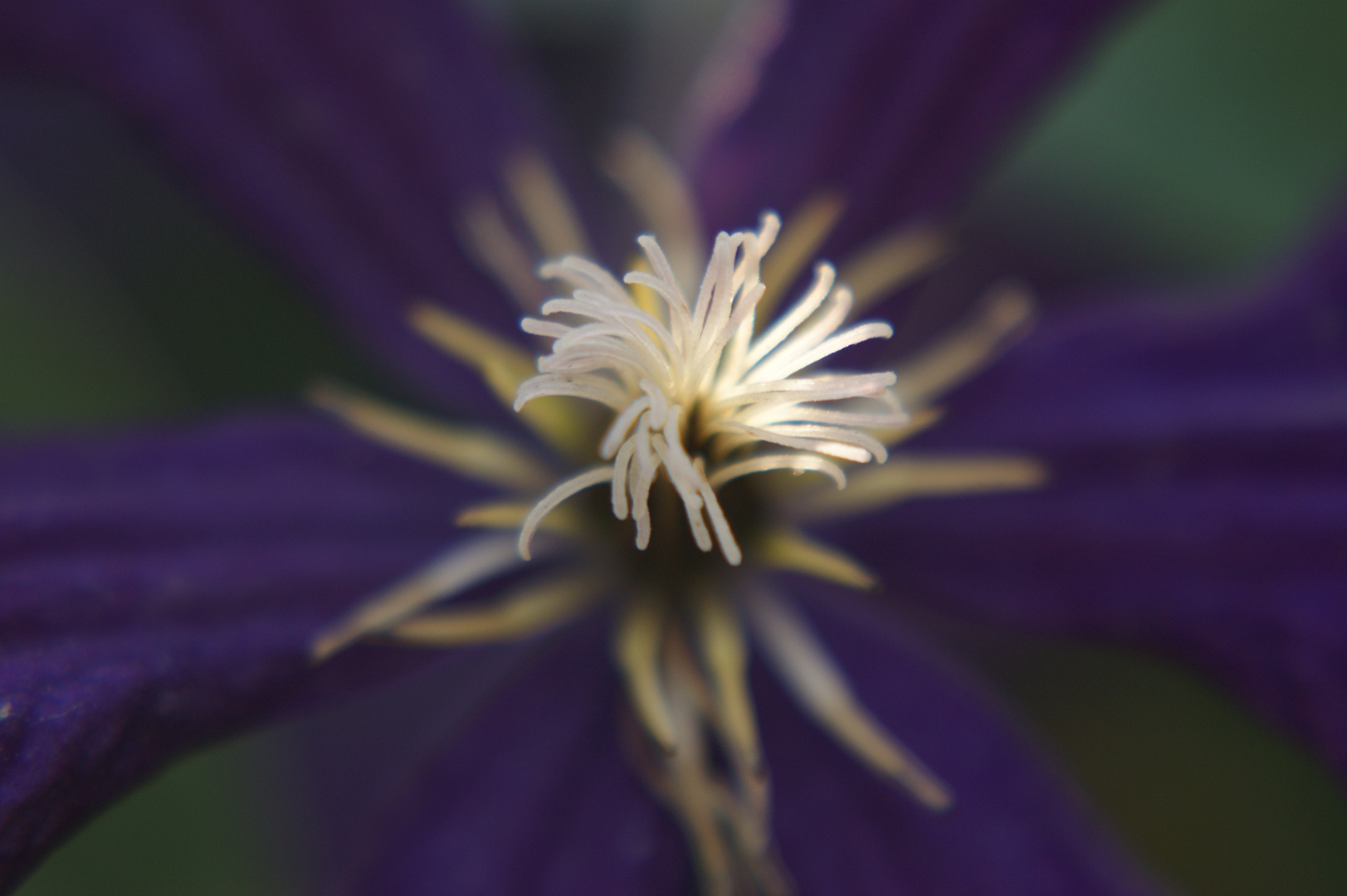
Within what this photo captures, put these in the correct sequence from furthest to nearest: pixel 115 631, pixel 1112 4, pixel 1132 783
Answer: pixel 1132 783 < pixel 1112 4 < pixel 115 631

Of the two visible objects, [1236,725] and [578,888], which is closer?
[578,888]

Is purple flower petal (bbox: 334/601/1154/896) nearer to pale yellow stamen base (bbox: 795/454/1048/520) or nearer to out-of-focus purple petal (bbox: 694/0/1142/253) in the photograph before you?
pale yellow stamen base (bbox: 795/454/1048/520)

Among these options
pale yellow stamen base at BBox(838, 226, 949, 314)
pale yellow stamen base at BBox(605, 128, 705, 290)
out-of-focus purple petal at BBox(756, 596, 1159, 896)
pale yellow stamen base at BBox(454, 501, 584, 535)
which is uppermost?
pale yellow stamen base at BBox(605, 128, 705, 290)

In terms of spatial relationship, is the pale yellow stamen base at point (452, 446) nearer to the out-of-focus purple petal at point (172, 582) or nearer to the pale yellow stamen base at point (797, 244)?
the out-of-focus purple petal at point (172, 582)

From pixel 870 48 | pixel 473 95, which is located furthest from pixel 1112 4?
pixel 473 95

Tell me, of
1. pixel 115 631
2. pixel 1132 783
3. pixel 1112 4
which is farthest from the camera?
pixel 1132 783

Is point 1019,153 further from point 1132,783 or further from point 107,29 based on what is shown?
point 107,29

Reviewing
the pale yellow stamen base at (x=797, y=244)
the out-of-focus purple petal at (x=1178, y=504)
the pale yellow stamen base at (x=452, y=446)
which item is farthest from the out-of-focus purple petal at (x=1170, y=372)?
the pale yellow stamen base at (x=452, y=446)

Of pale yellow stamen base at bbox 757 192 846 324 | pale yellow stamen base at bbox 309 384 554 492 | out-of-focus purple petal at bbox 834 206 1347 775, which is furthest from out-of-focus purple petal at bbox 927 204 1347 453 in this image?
pale yellow stamen base at bbox 309 384 554 492
